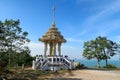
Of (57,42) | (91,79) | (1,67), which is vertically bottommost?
(91,79)

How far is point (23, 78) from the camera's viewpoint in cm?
2506

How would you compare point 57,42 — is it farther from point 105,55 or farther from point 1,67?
point 1,67

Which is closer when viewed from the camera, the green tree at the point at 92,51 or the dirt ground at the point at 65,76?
the dirt ground at the point at 65,76

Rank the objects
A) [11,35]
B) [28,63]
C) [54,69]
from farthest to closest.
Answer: [28,63] < [11,35] < [54,69]

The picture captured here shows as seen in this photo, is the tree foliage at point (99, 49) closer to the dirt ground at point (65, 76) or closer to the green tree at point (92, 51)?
the green tree at point (92, 51)

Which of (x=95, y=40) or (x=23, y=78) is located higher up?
(x=95, y=40)

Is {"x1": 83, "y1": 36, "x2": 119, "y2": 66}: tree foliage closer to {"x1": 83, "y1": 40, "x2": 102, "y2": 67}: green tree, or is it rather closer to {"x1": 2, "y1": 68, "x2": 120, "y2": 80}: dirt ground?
{"x1": 83, "y1": 40, "x2": 102, "y2": 67}: green tree

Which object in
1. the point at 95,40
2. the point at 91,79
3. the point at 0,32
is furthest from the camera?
the point at 95,40

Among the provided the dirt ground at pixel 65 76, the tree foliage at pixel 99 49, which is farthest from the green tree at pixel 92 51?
the dirt ground at pixel 65 76

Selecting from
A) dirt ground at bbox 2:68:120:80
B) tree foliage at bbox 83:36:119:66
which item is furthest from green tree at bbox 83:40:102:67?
dirt ground at bbox 2:68:120:80

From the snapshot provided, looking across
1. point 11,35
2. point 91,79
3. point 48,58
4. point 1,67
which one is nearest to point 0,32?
point 11,35

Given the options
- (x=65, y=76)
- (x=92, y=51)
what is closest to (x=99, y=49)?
(x=92, y=51)

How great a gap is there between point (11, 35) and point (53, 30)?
26.7 ft

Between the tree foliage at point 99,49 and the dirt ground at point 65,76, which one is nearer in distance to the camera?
the dirt ground at point 65,76
